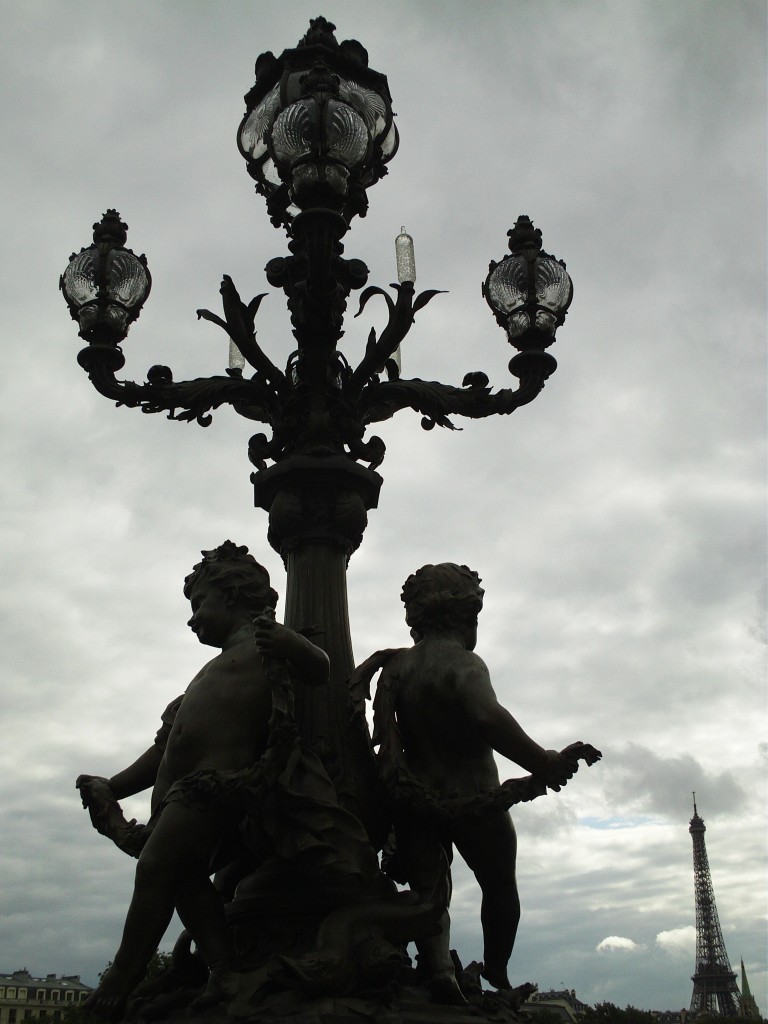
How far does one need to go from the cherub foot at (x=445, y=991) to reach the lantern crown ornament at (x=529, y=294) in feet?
12.4

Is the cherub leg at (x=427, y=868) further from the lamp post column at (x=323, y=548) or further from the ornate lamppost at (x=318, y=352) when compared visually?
the ornate lamppost at (x=318, y=352)

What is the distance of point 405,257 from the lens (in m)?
7.79

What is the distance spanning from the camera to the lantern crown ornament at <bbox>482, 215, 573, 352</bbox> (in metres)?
6.92

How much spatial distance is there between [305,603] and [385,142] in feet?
12.4

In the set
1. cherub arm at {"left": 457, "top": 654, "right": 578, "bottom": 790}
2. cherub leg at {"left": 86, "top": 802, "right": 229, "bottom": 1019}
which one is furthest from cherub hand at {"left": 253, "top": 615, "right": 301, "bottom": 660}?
cherub arm at {"left": 457, "top": 654, "right": 578, "bottom": 790}

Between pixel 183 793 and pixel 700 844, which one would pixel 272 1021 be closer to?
pixel 183 793

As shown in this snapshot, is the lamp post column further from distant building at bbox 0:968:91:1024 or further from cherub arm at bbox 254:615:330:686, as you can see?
distant building at bbox 0:968:91:1024

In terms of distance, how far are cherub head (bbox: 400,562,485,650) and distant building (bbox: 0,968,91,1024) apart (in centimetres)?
6535

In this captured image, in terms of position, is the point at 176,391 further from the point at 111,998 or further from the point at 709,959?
the point at 709,959

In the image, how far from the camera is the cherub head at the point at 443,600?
5789 mm

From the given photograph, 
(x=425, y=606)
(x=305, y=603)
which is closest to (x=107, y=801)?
(x=305, y=603)

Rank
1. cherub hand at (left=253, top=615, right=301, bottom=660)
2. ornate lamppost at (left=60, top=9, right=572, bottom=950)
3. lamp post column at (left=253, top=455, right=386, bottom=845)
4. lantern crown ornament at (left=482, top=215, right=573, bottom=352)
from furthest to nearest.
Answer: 1. lantern crown ornament at (left=482, top=215, right=573, bottom=352)
2. ornate lamppost at (left=60, top=9, right=572, bottom=950)
3. lamp post column at (left=253, top=455, right=386, bottom=845)
4. cherub hand at (left=253, top=615, right=301, bottom=660)

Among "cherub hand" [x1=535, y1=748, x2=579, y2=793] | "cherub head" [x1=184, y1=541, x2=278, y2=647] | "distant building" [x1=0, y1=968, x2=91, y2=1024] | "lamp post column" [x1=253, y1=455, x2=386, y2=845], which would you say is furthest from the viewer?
"distant building" [x1=0, y1=968, x2=91, y2=1024]

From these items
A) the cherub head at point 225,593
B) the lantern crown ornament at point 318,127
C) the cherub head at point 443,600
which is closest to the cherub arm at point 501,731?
the cherub head at point 443,600
